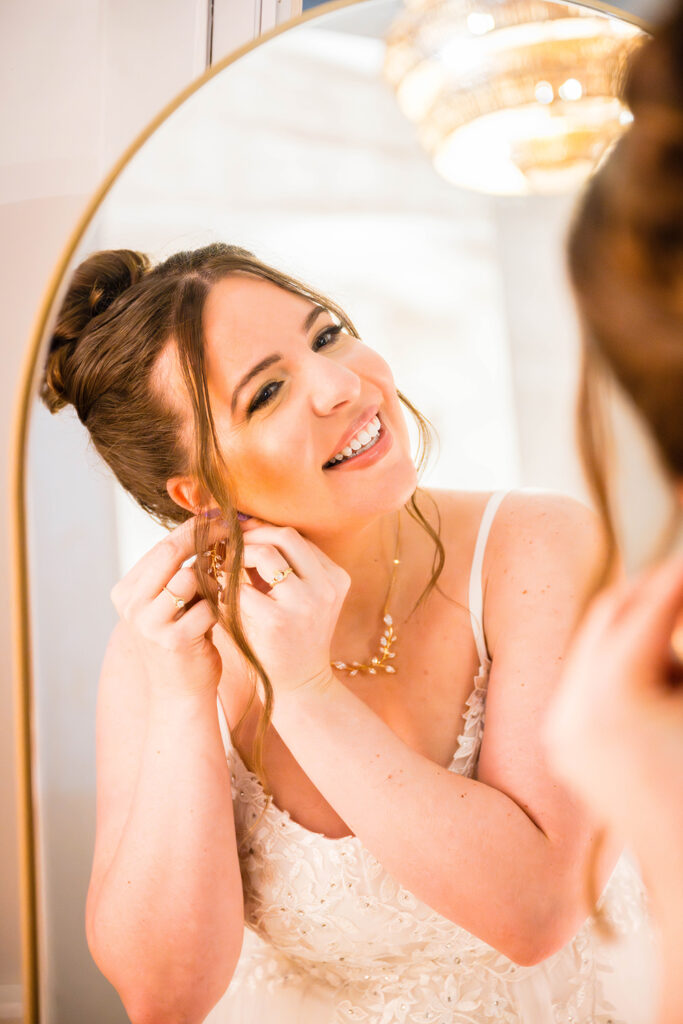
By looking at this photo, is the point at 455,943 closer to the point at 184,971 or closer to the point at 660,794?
the point at 184,971

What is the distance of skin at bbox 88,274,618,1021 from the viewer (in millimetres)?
635

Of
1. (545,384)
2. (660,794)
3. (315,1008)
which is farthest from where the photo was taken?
(315,1008)

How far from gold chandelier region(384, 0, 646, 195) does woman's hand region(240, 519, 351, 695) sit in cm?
32

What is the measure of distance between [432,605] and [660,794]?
0.32 metres

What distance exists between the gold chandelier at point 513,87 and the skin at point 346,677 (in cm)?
18

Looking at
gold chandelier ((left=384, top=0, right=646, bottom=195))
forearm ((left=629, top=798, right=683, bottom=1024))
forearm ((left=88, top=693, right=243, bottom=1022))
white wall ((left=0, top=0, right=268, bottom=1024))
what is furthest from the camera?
white wall ((left=0, top=0, right=268, bottom=1024))

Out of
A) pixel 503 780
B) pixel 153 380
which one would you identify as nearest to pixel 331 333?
pixel 153 380

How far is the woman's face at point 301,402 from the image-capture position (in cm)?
64

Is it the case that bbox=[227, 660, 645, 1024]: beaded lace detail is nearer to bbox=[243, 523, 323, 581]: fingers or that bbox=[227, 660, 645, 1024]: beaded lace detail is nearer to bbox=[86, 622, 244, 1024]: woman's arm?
bbox=[86, 622, 244, 1024]: woman's arm

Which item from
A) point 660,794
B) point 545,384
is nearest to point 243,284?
point 545,384

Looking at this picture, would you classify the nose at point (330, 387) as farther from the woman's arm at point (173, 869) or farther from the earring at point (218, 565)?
the woman's arm at point (173, 869)

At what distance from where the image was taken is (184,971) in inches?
28.2

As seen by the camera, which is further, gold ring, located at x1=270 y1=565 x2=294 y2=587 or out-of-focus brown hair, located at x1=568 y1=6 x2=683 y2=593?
gold ring, located at x1=270 y1=565 x2=294 y2=587

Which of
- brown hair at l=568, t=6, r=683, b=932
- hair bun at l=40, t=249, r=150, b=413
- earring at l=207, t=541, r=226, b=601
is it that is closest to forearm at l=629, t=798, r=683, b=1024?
brown hair at l=568, t=6, r=683, b=932
